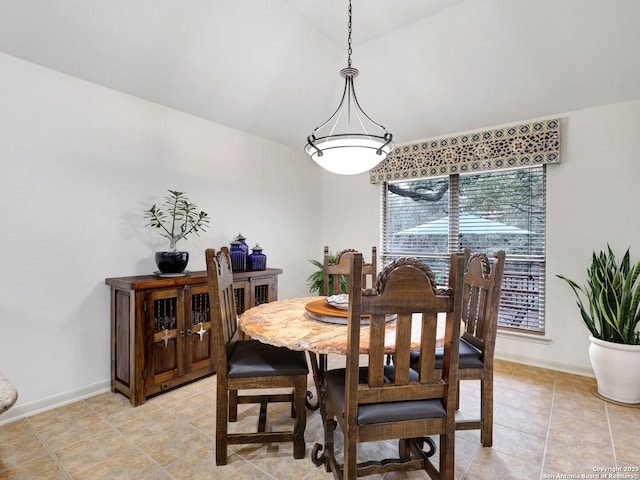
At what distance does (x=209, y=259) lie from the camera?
5.68 ft

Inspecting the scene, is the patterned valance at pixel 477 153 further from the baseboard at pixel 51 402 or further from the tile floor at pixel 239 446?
the baseboard at pixel 51 402

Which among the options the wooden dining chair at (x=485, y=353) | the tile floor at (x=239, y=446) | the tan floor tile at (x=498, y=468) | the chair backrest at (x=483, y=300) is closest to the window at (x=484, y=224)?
the tile floor at (x=239, y=446)

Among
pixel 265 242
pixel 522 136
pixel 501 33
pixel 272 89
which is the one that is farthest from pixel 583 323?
pixel 272 89

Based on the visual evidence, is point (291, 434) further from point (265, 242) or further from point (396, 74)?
point (396, 74)

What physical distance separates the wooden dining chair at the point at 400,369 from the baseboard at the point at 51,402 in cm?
221

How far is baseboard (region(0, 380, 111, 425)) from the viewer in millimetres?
2234

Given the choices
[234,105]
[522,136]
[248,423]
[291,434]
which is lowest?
[248,423]

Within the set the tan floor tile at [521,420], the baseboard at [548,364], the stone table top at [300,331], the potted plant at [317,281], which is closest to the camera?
the stone table top at [300,331]

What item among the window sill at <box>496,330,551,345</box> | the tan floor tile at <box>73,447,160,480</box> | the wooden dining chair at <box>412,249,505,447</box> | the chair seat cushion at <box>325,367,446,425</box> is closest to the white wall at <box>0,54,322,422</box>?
the tan floor tile at <box>73,447,160,480</box>

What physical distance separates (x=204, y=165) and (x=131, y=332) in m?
1.75

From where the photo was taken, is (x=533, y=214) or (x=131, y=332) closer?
(x=131, y=332)

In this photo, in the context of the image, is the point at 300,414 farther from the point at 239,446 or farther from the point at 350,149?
the point at 350,149

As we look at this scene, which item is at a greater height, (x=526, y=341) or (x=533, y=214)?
(x=533, y=214)

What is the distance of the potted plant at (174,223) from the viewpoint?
9.14 feet
